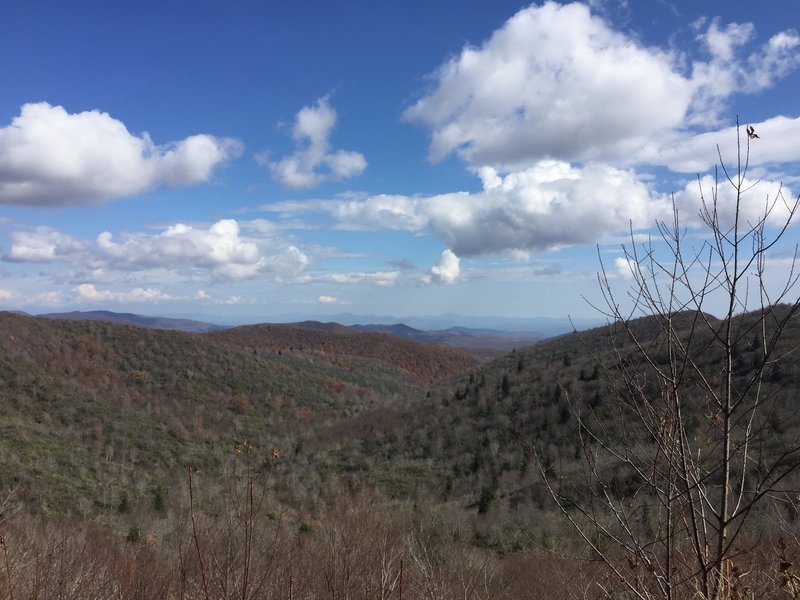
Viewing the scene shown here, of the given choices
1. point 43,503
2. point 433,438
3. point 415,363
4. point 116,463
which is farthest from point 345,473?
point 415,363

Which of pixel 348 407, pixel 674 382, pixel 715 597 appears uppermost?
pixel 674 382

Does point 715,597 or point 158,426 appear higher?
point 715,597

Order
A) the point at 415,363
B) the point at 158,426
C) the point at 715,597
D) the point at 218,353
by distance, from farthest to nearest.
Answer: the point at 415,363
the point at 218,353
the point at 158,426
the point at 715,597

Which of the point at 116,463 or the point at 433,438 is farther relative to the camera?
the point at 433,438

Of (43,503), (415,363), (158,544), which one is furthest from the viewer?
(415,363)

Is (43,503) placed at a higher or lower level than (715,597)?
lower

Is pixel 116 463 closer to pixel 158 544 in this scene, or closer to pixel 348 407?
pixel 158 544

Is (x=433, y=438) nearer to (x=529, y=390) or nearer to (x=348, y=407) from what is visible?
(x=529, y=390)

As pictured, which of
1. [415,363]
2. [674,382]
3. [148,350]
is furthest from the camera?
[415,363]

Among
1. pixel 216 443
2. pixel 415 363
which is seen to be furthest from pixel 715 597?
pixel 415 363
